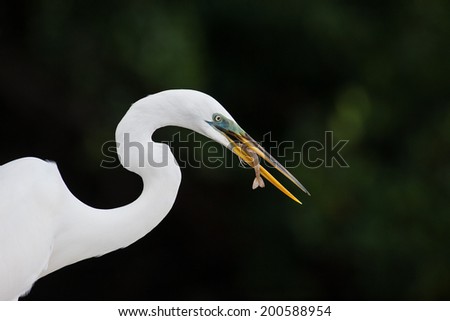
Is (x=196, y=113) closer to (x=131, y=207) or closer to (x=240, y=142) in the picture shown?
(x=240, y=142)

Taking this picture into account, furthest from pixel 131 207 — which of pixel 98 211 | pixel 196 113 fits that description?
pixel 196 113

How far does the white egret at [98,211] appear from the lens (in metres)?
1.99

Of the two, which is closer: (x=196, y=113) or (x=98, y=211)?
(x=196, y=113)

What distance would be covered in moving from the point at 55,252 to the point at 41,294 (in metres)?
2.10

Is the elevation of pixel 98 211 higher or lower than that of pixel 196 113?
lower

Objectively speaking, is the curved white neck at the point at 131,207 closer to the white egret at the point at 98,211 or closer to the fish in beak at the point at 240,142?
the white egret at the point at 98,211

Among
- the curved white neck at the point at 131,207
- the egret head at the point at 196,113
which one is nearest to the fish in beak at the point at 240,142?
the egret head at the point at 196,113

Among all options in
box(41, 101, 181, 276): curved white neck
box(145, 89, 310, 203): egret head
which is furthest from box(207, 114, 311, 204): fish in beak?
box(41, 101, 181, 276): curved white neck

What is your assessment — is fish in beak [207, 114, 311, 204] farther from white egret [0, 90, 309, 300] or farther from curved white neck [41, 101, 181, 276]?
curved white neck [41, 101, 181, 276]

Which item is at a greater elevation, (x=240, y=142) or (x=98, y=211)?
(x=240, y=142)

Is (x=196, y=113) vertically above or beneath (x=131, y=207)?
above

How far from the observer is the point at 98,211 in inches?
82.9

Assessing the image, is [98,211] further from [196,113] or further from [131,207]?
[196,113]
